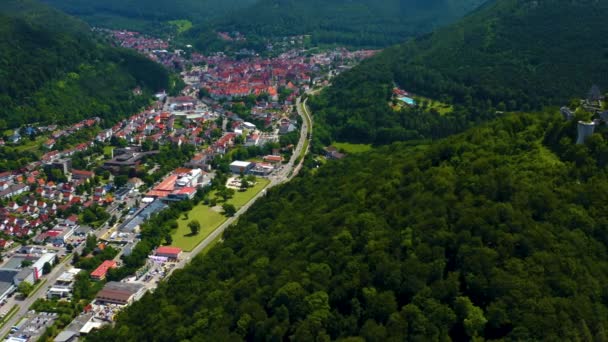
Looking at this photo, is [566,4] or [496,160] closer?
[496,160]

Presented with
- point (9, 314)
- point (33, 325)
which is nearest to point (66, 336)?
point (33, 325)

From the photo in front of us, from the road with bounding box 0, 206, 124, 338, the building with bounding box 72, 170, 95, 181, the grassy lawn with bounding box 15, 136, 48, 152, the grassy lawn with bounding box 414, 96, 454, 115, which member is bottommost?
the grassy lawn with bounding box 15, 136, 48, 152

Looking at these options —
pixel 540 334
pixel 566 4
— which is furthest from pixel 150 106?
pixel 540 334

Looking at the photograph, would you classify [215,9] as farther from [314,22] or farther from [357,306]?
[357,306]

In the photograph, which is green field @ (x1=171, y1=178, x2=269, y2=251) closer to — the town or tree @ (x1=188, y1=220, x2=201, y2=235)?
the town

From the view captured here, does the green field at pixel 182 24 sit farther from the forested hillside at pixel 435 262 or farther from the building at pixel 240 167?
the forested hillside at pixel 435 262

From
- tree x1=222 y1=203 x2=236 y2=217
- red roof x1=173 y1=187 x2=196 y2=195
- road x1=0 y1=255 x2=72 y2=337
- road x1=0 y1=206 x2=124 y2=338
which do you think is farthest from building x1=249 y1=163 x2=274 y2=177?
road x1=0 y1=255 x2=72 y2=337

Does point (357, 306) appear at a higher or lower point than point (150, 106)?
higher
